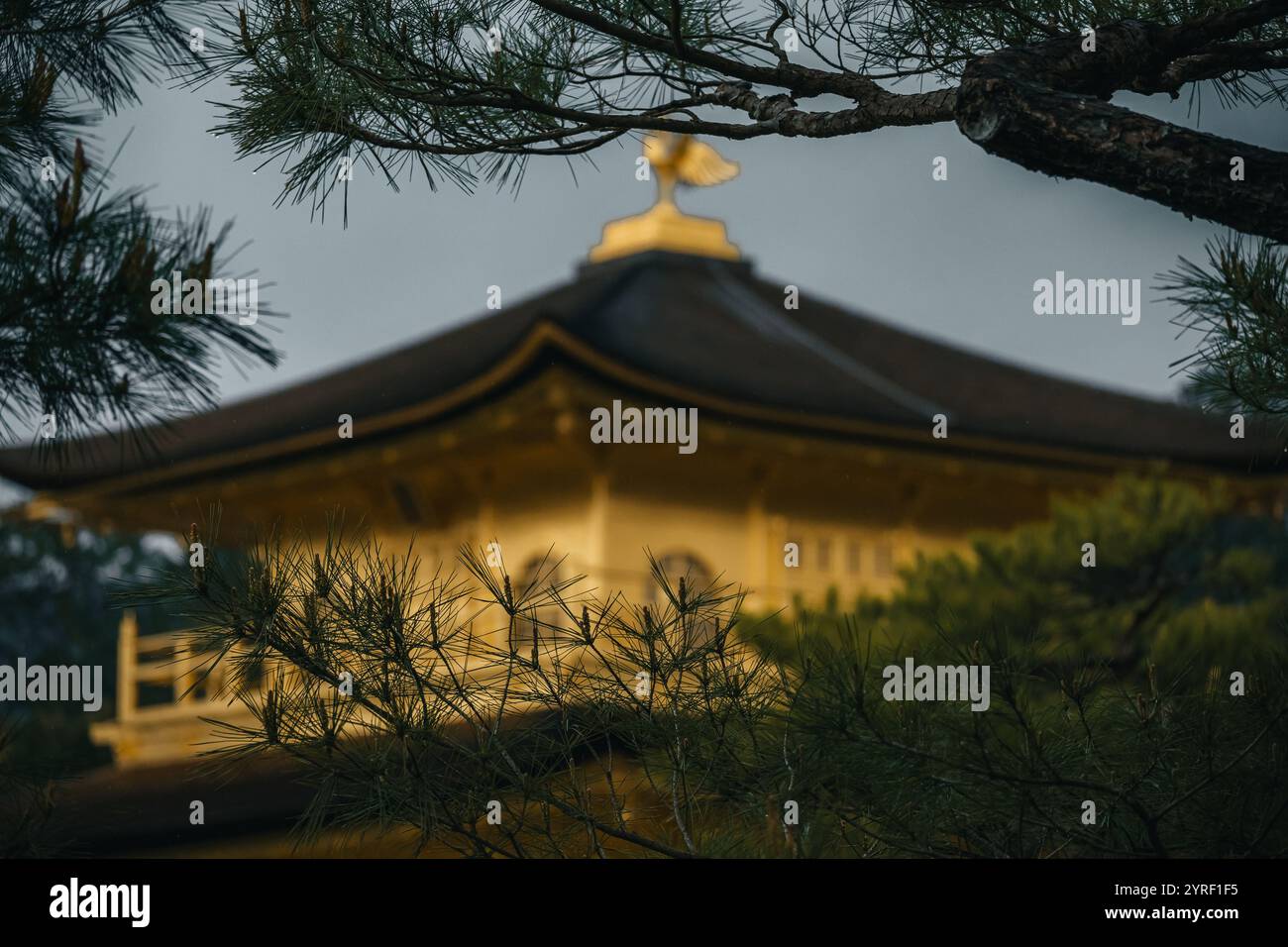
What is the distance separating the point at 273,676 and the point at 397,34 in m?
1.32

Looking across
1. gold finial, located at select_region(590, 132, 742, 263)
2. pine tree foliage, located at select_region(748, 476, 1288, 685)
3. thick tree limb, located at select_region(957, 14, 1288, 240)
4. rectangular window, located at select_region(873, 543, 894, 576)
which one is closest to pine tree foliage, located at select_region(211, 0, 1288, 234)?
thick tree limb, located at select_region(957, 14, 1288, 240)

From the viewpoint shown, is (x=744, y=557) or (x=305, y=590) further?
(x=744, y=557)

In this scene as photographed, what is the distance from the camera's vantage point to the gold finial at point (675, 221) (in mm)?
13945

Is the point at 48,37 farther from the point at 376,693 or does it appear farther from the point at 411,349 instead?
the point at 411,349

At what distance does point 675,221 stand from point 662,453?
4.05 metres

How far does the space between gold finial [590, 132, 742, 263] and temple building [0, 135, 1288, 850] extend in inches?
1.6

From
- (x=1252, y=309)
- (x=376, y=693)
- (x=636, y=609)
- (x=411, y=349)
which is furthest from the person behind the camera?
(x=411, y=349)

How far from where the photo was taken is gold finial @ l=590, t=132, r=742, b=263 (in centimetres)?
1395
